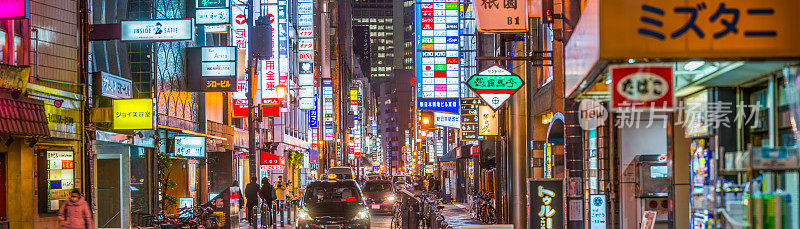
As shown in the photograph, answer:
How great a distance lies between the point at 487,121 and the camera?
1182 inches

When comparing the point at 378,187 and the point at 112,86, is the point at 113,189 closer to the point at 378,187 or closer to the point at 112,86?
the point at 112,86

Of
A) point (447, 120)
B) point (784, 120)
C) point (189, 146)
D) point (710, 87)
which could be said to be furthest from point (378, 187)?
point (784, 120)

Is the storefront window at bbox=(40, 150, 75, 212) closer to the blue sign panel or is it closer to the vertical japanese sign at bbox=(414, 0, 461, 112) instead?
the blue sign panel

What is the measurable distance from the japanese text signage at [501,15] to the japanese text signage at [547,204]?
342 cm

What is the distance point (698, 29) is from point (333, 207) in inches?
624

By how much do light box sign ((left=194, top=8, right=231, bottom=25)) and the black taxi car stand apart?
751 cm

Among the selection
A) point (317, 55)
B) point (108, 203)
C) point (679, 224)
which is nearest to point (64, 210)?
point (108, 203)

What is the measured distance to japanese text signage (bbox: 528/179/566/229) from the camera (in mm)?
15008

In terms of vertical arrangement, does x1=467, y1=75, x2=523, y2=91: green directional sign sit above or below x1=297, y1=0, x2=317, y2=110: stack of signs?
below

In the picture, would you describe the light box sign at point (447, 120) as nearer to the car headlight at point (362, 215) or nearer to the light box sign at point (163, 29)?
the car headlight at point (362, 215)

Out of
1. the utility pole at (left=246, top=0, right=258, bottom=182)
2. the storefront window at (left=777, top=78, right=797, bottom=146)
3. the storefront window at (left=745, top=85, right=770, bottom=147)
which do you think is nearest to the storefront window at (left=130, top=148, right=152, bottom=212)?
the utility pole at (left=246, top=0, right=258, bottom=182)

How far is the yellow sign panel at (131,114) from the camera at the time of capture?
20656 millimetres

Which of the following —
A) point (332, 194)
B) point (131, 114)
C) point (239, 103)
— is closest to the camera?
point (131, 114)

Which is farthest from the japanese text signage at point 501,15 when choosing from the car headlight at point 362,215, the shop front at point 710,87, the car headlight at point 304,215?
the car headlight at point 304,215
